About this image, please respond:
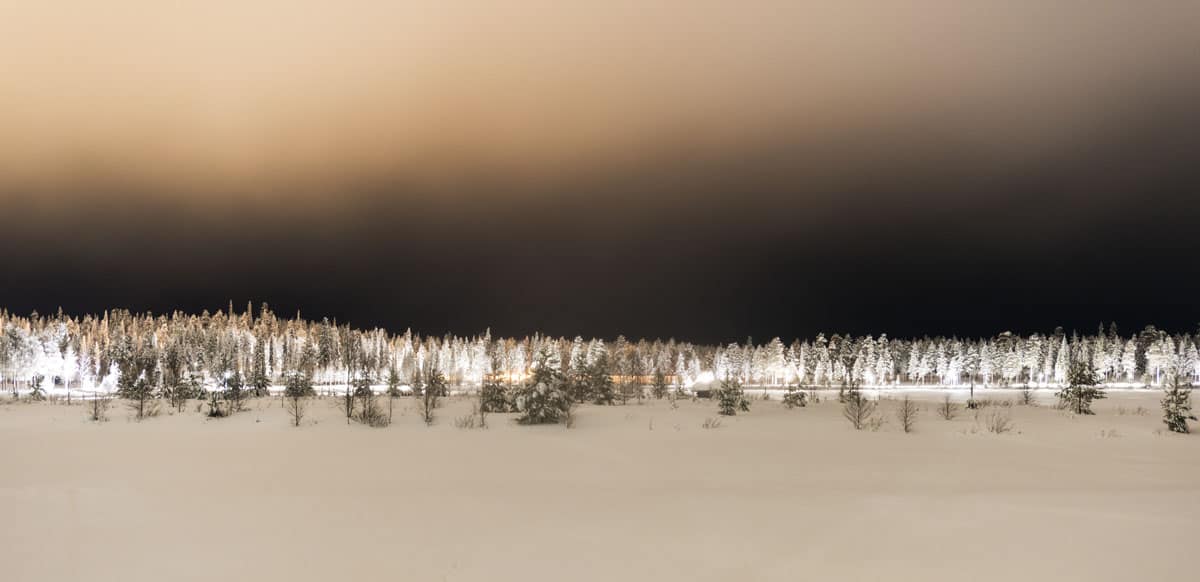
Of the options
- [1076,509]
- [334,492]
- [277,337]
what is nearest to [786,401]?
[1076,509]

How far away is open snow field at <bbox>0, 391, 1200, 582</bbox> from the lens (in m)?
8.38

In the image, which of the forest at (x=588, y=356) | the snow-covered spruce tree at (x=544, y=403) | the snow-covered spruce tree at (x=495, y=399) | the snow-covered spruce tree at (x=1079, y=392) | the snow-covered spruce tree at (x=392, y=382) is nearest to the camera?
the snow-covered spruce tree at (x=544, y=403)

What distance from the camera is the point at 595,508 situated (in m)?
11.2

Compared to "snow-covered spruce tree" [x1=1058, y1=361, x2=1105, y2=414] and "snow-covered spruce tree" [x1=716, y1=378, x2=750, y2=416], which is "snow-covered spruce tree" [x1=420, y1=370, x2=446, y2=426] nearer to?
"snow-covered spruce tree" [x1=716, y1=378, x2=750, y2=416]

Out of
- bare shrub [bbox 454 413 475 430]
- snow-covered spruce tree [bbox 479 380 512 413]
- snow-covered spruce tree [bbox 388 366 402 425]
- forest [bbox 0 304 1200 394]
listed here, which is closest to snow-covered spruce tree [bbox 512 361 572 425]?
bare shrub [bbox 454 413 475 430]

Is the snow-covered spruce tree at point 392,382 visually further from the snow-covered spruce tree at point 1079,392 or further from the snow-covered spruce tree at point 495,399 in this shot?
the snow-covered spruce tree at point 1079,392

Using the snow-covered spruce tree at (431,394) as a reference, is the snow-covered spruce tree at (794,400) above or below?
below

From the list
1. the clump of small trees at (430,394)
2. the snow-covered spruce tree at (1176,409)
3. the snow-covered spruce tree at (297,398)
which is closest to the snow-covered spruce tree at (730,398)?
the clump of small trees at (430,394)

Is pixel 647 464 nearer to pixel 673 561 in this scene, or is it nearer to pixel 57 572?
pixel 673 561

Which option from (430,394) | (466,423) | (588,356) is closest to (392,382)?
(430,394)

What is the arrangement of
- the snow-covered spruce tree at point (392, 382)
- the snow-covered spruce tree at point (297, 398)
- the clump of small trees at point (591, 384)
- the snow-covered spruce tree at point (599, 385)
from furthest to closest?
the snow-covered spruce tree at point (599, 385), the clump of small trees at point (591, 384), the snow-covered spruce tree at point (392, 382), the snow-covered spruce tree at point (297, 398)

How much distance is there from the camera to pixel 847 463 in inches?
635

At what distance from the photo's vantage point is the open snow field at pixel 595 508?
8.38 meters

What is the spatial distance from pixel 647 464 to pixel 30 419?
88.1ft
